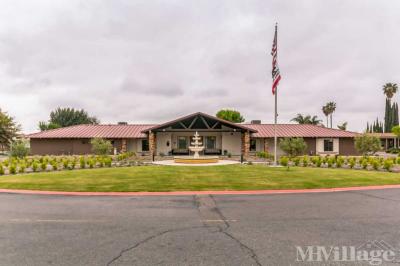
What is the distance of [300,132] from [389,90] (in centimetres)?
5248

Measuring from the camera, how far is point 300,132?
3597cm

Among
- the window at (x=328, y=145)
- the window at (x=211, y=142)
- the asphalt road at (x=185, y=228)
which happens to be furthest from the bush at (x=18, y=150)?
the window at (x=328, y=145)

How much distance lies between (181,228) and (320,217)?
3739 mm

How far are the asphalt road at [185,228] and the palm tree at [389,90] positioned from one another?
77397mm

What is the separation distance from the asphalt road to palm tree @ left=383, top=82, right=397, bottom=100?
7740 cm

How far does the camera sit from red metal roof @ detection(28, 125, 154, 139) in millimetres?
34344

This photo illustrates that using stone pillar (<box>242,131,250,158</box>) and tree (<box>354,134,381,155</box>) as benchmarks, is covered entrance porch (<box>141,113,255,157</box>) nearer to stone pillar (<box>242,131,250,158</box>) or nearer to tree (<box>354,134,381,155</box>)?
stone pillar (<box>242,131,250,158</box>)

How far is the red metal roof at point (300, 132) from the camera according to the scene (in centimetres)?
3472

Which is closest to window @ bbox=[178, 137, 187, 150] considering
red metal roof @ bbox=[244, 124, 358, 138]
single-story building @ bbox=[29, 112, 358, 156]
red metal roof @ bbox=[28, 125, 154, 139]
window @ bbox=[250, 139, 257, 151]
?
single-story building @ bbox=[29, 112, 358, 156]

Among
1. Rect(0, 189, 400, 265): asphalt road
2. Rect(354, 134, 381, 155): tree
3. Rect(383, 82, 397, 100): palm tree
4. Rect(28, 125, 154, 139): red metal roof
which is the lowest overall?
Rect(0, 189, 400, 265): asphalt road

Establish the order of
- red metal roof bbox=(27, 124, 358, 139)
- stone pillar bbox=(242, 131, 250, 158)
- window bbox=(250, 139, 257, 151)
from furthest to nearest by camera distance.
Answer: window bbox=(250, 139, 257, 151), red metal roof bbox=(27, 124, 358, 139), stone pillar bbox=(242, 131, 250, 158)

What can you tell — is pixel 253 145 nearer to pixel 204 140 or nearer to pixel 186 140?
pixel 204 140

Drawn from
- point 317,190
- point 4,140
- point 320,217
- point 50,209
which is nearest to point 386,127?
point 317,190

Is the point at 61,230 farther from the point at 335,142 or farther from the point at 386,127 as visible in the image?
the point at 386,127
